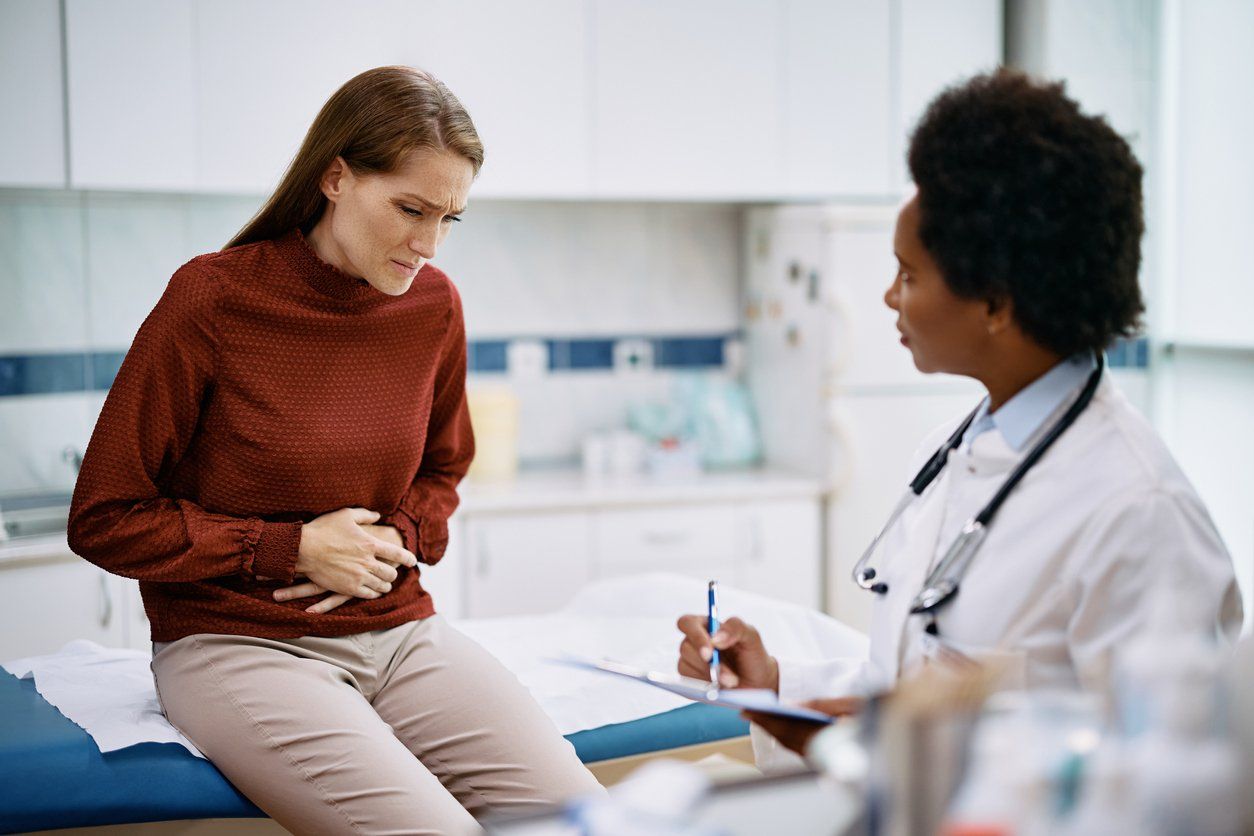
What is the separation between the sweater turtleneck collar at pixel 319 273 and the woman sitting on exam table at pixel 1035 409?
2.97ft

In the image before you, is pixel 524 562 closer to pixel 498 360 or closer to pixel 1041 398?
pixel 498 360

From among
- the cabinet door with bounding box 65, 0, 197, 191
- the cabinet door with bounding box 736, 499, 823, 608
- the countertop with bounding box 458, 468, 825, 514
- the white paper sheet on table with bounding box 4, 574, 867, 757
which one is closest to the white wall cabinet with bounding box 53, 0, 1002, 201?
the cabinet door with bounding box 65, 0, 197, 191

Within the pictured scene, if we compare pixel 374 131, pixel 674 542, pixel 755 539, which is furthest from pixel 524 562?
pixel 374 131

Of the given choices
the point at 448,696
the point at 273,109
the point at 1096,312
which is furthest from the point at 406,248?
the point at 273,109

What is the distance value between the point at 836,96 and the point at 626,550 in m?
1.61

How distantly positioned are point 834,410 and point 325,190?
7.35ft

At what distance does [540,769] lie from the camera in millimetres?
1830

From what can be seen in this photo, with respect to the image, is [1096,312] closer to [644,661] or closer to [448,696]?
[448,696]

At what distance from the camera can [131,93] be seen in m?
3.27

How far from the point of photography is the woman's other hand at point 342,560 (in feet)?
6.11

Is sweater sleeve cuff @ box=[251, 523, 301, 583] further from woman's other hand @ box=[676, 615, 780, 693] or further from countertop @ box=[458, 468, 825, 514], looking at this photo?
countertop @ box=[458, 468, 825, 514]

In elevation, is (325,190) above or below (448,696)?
above

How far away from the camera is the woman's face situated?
1866mm

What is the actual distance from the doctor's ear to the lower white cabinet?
2.39m
